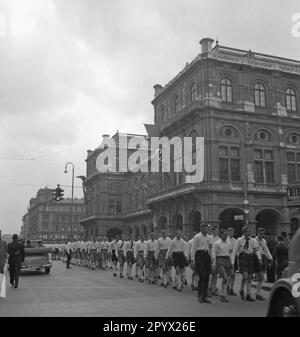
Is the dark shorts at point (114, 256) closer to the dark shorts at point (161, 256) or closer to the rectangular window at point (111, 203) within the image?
the dark shorts at point (161, 256)

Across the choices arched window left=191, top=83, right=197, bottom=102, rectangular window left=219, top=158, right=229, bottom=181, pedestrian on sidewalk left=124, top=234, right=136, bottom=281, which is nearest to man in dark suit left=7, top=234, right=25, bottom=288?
pedestrian on sidewalk left=124, top=234, right=136, bottom=281

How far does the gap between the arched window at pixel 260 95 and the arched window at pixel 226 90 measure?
96.1 inches

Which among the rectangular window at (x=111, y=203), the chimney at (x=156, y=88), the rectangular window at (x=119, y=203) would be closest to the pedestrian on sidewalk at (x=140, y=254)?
the chimney at (x=156, y=88)

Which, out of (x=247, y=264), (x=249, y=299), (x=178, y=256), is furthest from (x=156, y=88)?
(x=249, y=299)

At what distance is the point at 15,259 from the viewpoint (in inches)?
598

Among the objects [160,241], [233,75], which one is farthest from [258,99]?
[160,241]

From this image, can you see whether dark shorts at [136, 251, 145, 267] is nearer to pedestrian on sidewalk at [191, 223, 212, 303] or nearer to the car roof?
pedestrian on sidewalk at [191, 223, 212, 303]

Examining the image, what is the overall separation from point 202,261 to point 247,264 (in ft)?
4.03

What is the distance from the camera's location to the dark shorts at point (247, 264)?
39.9ft

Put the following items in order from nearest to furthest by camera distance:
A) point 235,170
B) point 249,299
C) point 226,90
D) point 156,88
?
point 249,299, point 235,170, point 226,90, point 156,88

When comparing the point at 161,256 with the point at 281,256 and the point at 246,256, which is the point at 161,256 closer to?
the point at 281,256

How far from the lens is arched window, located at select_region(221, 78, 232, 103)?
1495 inches

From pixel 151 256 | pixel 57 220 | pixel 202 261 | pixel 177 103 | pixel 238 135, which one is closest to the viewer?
pixel 202 261
